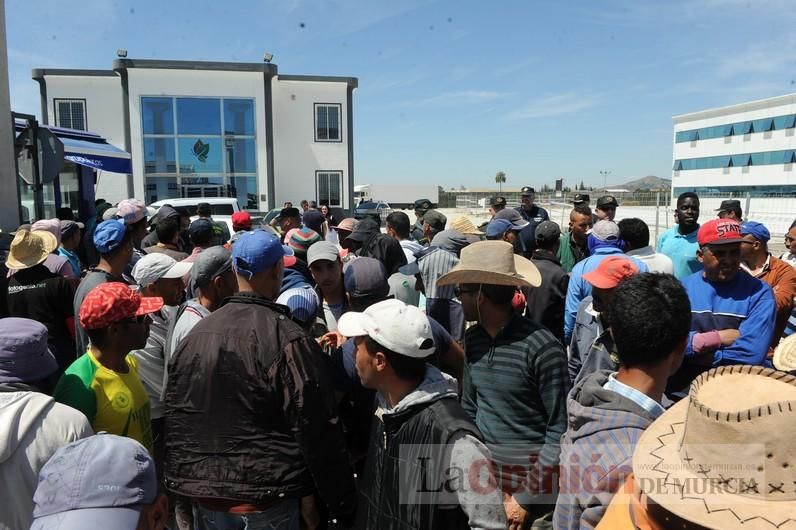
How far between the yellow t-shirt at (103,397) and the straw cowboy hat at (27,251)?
75.4 inches

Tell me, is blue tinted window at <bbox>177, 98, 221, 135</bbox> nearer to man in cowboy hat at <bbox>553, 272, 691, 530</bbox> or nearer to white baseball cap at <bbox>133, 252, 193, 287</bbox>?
white baseball cap at <bbox>133, 252, 193, 287</bbox>

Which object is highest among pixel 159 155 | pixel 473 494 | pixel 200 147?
pixel 200 147

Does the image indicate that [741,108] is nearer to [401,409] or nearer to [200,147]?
[200,147]

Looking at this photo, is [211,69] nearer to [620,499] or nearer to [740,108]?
[620,499]

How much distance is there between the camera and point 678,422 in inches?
53.2

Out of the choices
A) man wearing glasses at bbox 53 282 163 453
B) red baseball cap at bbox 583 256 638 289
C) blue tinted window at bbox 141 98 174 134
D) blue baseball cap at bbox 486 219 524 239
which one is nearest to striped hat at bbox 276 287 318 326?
man wearing glasses at bbox 53 282 163 453

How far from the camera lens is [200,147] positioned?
29.3 metres

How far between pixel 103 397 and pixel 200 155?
1145 inches

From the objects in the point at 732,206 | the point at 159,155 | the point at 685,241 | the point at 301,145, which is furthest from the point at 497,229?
the point at 159,155

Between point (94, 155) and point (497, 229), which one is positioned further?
point (94, 155)

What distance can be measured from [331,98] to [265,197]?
678cm

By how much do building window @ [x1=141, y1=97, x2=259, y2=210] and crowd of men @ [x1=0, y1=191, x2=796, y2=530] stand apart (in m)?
27.2

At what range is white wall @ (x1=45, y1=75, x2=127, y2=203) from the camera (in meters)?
28.2

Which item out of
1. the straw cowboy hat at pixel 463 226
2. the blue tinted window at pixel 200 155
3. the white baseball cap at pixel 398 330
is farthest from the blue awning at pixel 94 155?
the blue tinted window at pixel 200 155
